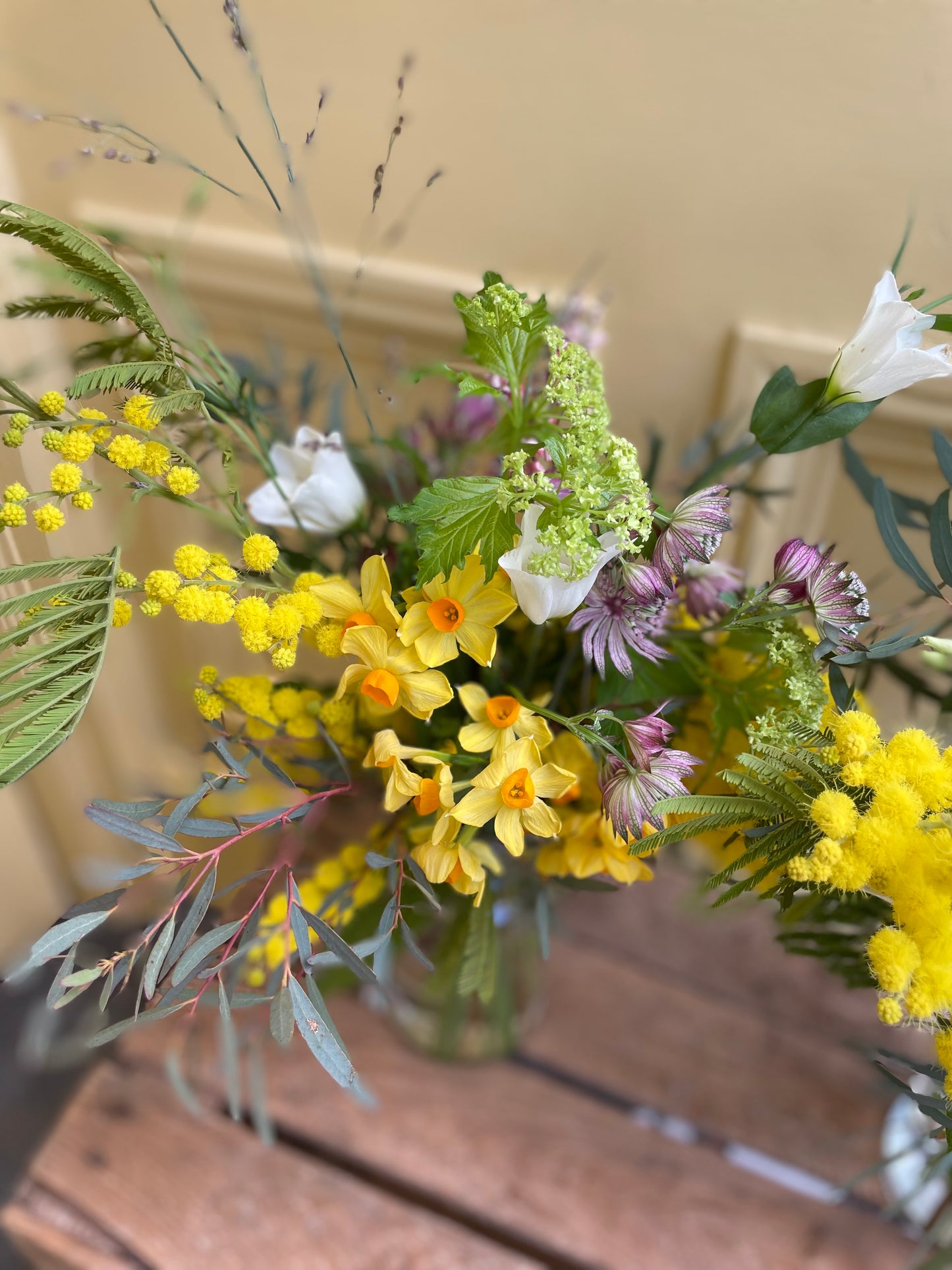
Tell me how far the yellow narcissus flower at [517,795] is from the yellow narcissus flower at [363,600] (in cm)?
9

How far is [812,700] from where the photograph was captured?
439mm

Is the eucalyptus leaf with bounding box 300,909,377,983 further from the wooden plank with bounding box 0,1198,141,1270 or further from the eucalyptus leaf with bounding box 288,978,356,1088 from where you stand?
the wooden plank with bounding box 0,1198,141,1270

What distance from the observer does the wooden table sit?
27.5 inches

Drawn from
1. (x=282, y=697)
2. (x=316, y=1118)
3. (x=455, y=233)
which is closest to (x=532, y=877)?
(x=282, y=697)

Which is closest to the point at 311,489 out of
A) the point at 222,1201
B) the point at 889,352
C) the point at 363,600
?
the point at 363,600

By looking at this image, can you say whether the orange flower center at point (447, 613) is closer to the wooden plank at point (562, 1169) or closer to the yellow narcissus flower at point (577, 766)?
the yellow narcissus flower at point (577, 766)

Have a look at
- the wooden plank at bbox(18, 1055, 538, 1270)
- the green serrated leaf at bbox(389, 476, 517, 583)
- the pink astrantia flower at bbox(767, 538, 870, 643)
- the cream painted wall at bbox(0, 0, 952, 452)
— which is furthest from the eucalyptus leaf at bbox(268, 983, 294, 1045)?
the cream painted wall at bbox(0, 0, 952, 452)

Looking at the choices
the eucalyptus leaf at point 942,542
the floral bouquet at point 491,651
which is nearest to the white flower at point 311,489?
the floral bouquet at point 491,651

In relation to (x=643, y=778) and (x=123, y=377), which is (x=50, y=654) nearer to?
(x=123, y=377)

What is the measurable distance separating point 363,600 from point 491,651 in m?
0.07

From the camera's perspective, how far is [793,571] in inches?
16.9

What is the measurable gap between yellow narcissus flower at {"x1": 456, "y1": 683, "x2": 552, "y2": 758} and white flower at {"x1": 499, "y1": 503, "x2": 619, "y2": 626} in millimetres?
54

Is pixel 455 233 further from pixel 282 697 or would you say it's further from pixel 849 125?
pixel 282 697

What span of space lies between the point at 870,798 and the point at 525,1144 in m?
0.54
